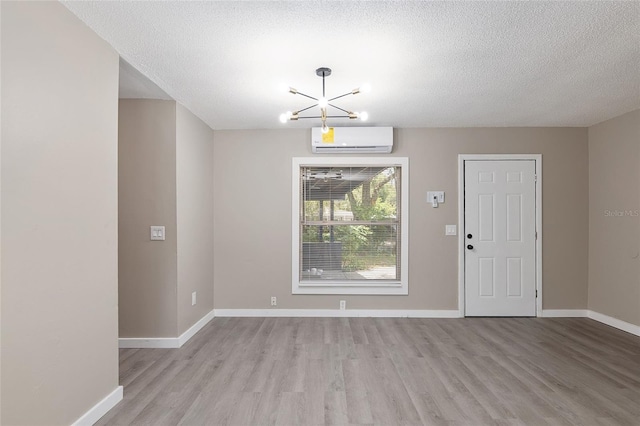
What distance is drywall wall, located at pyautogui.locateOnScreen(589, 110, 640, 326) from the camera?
412 centimetres

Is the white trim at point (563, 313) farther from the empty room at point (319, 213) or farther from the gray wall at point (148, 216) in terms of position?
the gray wall at point (148, 216)

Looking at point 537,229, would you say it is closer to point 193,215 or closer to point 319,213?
point 319,213

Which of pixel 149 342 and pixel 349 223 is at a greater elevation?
pixel 349 223

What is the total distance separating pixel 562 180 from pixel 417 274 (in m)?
2.29

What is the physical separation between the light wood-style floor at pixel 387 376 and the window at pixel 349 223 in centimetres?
81

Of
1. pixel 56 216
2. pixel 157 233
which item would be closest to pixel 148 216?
pixel 157 233

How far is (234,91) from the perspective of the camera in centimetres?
346

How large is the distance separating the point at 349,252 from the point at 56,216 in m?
3.56

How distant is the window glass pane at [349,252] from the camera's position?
4.98 metres

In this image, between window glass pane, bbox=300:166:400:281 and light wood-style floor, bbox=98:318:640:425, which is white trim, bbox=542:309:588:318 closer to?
light wood-style floor, bbox=98:318:640:425

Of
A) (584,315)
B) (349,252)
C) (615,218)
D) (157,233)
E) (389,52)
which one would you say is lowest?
(584,315)

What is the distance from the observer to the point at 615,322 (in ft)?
14.3

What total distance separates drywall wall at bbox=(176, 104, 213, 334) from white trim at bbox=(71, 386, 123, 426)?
1.19 m

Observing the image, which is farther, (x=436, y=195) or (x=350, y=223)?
(x=350, y=223)
